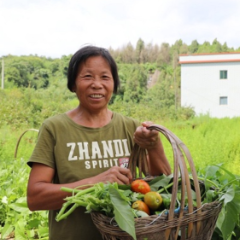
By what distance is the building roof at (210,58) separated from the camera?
64.9ft

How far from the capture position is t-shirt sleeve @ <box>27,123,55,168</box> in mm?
1211

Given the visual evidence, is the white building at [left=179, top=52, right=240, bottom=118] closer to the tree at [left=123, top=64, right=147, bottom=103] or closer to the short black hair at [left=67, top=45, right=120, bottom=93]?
the tree at [left=123, top=64, right=147, bottom=103]

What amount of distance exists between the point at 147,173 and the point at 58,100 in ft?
43.0

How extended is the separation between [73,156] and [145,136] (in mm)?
219

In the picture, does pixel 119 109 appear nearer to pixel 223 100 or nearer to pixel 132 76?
pixel 132 76

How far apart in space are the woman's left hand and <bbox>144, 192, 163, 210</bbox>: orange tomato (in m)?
0.22

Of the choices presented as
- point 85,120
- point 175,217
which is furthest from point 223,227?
point 85,120

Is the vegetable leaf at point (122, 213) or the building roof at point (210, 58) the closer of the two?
the vegetable leaf at point (122, 213)

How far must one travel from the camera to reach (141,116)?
14211 mm

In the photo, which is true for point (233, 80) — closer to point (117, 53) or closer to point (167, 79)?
point (167, 79)

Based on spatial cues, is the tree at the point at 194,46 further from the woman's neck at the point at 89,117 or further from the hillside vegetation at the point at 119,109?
the woman's neck at the point at 89,117

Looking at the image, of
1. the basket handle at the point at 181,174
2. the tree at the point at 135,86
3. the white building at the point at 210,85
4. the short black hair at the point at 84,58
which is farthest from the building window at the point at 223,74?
the basket handle at the point at 181,174

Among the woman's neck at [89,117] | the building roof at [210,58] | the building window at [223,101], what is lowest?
the building window at [223,101]

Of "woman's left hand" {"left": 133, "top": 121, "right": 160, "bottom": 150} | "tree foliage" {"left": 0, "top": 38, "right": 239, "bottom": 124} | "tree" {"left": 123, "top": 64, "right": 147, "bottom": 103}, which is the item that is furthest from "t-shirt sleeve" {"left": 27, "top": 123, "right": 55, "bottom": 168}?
"tree" {"left": 123, "top": 64, "right": 147, "bottom": 103}
